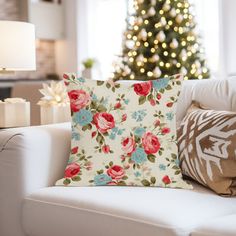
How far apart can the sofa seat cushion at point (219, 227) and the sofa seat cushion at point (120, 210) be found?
0.16 feet

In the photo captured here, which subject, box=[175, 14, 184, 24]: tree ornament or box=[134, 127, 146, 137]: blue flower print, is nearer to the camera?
box=[134, 127, 146, 137]: blue flower print

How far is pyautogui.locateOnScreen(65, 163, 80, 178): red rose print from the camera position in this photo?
2.21 metres

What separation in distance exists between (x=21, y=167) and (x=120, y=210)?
1.86 ft

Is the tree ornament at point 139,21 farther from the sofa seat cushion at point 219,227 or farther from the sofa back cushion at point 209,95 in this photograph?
the sofa seat cushion at point 219,227

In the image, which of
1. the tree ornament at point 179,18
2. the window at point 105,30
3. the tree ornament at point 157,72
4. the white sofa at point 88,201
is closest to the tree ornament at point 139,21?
the tree ornament at point 179,18

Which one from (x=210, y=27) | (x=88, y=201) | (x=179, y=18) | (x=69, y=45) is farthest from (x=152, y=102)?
(x=69, y=45)

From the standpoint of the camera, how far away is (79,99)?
2295mm

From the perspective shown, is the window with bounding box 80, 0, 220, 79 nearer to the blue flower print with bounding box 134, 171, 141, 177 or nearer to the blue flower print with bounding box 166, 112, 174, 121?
the blue flower print with bounding box 166, 112, 174, 121

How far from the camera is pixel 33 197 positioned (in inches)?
84.0

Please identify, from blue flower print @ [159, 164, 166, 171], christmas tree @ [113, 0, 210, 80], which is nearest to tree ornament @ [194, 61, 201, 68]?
christmas tree @ [113, 0, 210, 80]

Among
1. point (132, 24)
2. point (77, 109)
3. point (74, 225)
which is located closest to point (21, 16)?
point (132, 24)

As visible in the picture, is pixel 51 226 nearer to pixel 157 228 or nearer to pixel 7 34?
pixel 157 228

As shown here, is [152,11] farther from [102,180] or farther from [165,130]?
[102,180]

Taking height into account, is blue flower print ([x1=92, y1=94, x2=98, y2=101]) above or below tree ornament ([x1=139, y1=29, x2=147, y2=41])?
below
